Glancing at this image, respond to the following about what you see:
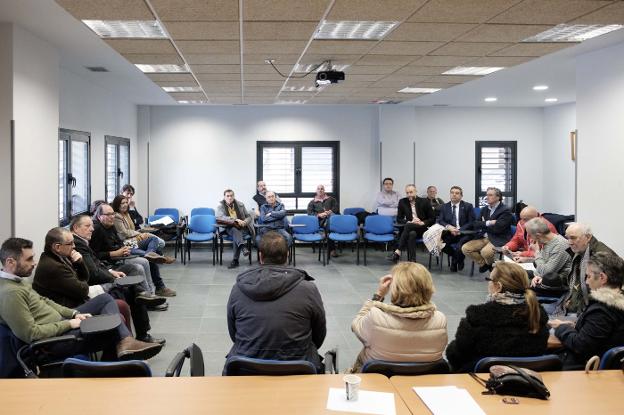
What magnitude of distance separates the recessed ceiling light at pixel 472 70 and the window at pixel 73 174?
5.44 m

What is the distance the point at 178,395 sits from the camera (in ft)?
7.94

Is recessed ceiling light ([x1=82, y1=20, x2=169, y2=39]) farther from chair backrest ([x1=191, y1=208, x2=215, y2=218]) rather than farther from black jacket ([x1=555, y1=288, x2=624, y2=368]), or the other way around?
chair backrest ([x1=191, y1=208, x2=215, y2=218])

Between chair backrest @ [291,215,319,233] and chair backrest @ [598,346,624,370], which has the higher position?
chair backrest @ [291,215,319,233]

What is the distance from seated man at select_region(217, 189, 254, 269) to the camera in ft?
31.9

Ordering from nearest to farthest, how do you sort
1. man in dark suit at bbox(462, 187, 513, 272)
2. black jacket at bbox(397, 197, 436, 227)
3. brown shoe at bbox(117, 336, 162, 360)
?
brown shoe at bbox(117, 336, 162, 360) < man in dark suit at bbox(462, 187, 513, 272) < black jacket at bbox(397, 197, 436, 227)

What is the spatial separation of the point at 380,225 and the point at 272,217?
1.95m

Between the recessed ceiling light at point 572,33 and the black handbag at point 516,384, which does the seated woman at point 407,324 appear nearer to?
the black handbag at point 516,384

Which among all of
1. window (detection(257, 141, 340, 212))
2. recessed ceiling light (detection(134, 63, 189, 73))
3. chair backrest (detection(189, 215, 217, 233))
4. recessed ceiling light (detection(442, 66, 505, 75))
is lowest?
chair backrest (detection(189, 215, 217, 233))

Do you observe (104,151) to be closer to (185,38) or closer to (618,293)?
(185,38)

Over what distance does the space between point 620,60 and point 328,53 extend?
3.45m

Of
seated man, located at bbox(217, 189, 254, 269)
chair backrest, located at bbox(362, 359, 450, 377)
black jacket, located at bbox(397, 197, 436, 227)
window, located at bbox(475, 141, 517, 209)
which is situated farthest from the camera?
window, located at bbox(475, 141, 517, 209)

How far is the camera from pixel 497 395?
7.97 feet

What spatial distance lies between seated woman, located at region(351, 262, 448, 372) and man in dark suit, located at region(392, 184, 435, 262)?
6.95m

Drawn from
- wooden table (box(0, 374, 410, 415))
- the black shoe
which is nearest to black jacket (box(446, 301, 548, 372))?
wooden table (box(0, 374, 410, 415))
